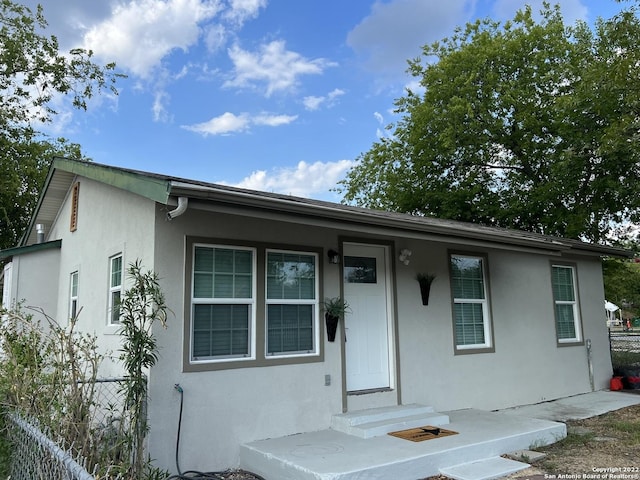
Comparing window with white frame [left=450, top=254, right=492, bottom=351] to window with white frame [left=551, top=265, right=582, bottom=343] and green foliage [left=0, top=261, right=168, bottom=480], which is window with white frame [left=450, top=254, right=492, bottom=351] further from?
green foliage [left=0, top=261, right=168, bottom=480]

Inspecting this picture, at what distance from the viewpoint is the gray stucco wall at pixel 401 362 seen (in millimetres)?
4844

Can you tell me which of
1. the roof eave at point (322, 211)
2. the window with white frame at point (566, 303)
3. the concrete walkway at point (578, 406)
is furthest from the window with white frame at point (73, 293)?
the window with white frame at point (566, 303)

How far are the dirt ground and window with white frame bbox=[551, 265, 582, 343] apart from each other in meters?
2.37

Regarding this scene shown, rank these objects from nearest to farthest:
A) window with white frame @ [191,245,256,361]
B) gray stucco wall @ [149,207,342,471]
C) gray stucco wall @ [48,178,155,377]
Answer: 1. gray stucco wall @ [149,207,342,471]
2. window with white frame @ [191,245,256,361]
3. gray stucco wall @ [48,178,155,377]

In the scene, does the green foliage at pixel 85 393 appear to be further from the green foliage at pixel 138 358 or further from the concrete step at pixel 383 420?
the concrete step at pixel 383 420

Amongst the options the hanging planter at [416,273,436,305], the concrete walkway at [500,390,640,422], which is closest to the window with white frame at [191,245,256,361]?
the hanging planter at [416,273,436,305]

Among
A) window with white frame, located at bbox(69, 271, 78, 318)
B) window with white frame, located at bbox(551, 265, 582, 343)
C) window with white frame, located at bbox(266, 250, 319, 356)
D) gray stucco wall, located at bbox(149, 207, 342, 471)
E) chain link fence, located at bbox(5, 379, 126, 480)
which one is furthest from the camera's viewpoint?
window with white frame, located at bbox(551, 265, 582, 343)

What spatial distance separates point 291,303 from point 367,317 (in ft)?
4.10

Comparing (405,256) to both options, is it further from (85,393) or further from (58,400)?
(58,400)

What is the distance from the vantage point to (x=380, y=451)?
4.75 meters

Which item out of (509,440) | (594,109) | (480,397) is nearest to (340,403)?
(509,440)

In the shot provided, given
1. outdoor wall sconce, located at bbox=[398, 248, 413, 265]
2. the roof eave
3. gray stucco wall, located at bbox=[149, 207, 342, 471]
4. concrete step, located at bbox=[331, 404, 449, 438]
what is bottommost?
concrete step, located at bbox=[331, 404, 449, 438]

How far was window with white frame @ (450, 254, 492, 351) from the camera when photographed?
24.6 feet

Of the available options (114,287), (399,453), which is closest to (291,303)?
(399,453)
